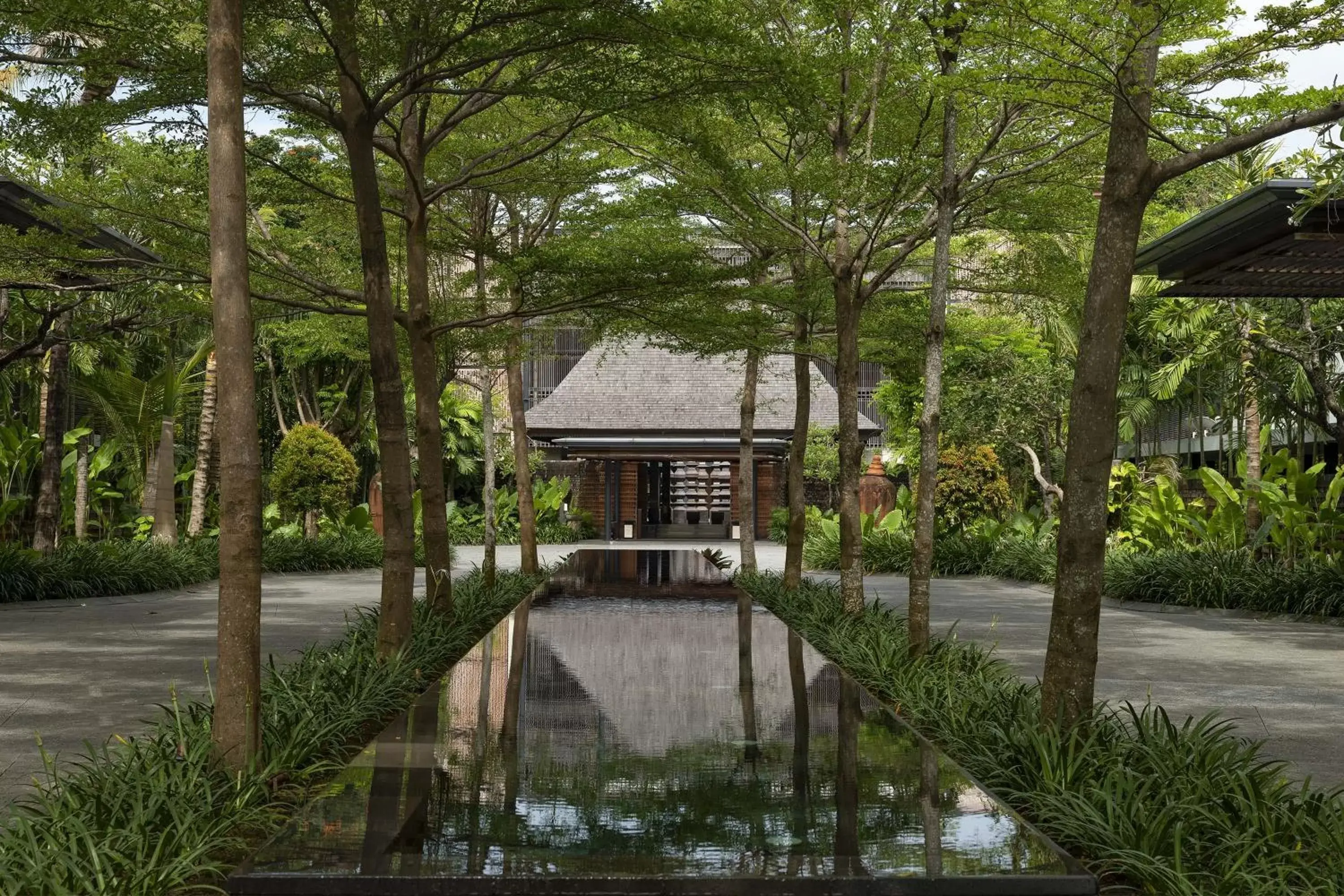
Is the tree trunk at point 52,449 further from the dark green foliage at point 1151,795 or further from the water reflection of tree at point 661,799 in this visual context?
the dark green foliage at point 1151,795

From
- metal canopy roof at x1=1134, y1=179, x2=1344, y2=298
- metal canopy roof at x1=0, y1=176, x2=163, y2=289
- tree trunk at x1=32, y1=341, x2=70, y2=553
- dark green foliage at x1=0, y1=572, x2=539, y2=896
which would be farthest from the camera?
tree trunk at x1=32, y1=341, x2=70, y2=553

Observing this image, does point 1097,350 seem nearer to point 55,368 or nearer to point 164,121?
point 164,121

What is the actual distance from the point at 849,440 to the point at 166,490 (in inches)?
505

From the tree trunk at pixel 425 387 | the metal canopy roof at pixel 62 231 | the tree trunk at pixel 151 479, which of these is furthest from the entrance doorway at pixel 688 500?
the tree trunk at pixel 425 387

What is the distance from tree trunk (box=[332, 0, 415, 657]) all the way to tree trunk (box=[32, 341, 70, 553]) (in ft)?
27.2

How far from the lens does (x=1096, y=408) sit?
6.67m

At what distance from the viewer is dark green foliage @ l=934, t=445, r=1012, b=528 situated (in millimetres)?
24031

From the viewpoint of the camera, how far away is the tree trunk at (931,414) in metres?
10.1

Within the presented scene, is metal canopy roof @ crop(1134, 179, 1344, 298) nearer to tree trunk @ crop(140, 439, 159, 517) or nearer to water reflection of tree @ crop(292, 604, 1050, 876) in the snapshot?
water reflection of tree @ crop(292, 604, 1050, 876)

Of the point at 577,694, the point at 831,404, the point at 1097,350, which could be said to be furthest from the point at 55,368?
the point at 831,404

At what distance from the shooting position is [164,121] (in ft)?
35.4

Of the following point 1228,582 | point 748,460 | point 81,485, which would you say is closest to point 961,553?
point 748,460

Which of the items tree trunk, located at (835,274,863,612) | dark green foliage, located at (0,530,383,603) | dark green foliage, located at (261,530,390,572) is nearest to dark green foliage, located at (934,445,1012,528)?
dark green foliage, located at (261,530,390,572)

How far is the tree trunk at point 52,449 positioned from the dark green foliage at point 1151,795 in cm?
1287
